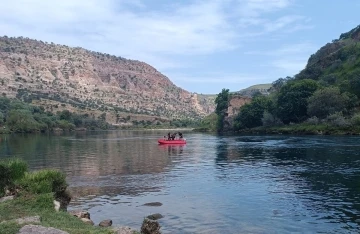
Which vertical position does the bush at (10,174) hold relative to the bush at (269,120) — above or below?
below

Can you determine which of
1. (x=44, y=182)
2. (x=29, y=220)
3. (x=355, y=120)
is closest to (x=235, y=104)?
(x=355, y=120)

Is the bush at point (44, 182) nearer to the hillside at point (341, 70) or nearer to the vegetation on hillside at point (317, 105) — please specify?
the vegetation on hillside at point (317, 105)

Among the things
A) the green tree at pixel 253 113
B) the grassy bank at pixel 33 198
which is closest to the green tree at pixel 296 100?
the green tree at pixel 253 113

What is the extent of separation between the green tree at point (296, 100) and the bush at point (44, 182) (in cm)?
10869

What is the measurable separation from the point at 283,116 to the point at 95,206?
110481 millimetres

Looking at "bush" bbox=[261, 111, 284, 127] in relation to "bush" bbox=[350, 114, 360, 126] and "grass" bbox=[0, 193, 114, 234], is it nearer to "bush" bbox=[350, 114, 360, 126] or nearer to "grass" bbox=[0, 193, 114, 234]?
"bush" bbox=[350, 114, 360, 126]

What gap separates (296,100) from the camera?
12625cm

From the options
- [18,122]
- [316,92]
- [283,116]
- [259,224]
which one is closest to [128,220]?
[259,224]

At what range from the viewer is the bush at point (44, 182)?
Answer: 24.4 metres

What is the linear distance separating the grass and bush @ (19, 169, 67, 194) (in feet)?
4.14

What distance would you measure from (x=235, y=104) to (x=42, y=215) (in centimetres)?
15872

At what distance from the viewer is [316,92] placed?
4624 inches

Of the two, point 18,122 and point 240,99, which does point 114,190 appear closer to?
point 18,122

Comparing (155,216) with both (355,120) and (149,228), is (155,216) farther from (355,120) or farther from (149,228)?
(355,120)
